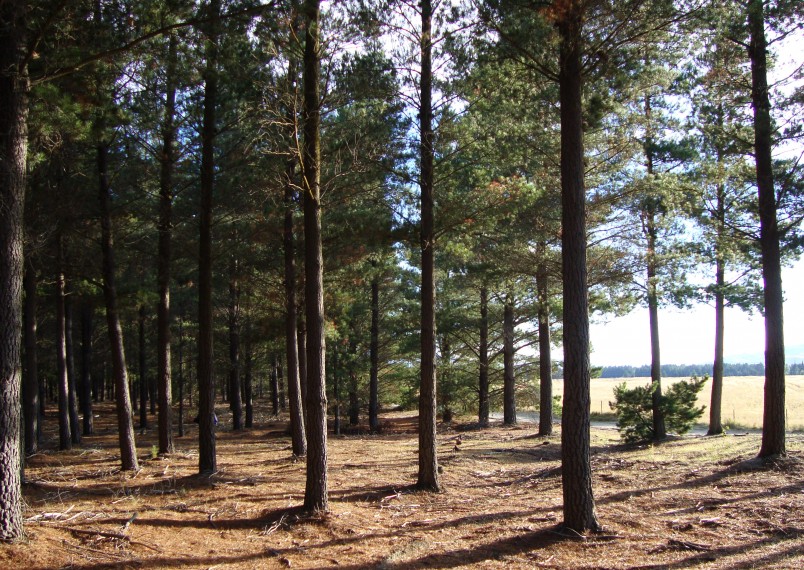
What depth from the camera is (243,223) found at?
13141 millimetres

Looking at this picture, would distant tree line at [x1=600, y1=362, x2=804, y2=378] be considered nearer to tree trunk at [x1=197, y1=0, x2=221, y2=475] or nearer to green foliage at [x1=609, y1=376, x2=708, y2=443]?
green foliage at [x1=609, y1=376, x2=708, y2=443]

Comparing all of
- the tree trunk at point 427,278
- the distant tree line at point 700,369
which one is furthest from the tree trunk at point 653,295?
the distant tree line at point 700,369

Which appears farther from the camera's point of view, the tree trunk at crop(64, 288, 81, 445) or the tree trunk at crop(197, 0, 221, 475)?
the tree trunk at crop(64, 288, 81, 445)

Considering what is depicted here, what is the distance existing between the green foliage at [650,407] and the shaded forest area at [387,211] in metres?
0.26

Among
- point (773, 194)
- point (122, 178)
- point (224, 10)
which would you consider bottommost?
point (773, 194)

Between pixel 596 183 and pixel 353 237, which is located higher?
pixel 596 183

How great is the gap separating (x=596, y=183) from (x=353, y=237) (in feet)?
24.2

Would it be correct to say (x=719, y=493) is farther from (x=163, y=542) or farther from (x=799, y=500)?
(x=163, y=542)

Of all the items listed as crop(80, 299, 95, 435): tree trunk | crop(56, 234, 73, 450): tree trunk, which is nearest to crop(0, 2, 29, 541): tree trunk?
crop(56, 234, 73, 450): tree trunk

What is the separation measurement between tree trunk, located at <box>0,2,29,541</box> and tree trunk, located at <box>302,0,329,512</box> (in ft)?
10.6

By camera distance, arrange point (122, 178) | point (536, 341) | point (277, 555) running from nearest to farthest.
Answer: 1. point (277, 555)
2. point (122, 178)
3. point (536, 341)

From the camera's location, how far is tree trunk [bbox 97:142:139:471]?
10.8 m

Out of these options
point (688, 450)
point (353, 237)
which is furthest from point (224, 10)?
point (688, 450)

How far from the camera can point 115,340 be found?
1082cm
